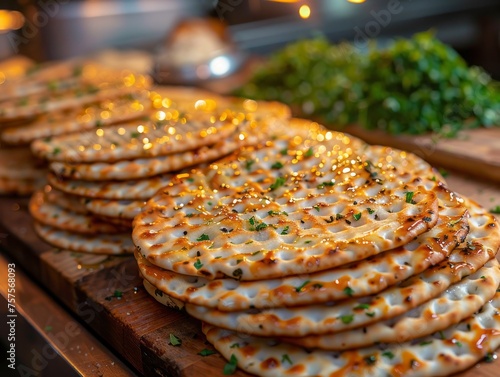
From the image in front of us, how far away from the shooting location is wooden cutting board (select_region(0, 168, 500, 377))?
1963 millimetres

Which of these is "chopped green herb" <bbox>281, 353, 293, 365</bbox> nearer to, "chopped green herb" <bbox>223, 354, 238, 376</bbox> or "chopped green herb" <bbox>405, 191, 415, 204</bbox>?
"chopped green herb" <bbox>223, 354, 238, 376</bbox>

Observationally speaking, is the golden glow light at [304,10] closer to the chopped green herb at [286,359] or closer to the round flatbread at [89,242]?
the round flatbread at [89,242]

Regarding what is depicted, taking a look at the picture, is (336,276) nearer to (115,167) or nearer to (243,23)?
(115,167)

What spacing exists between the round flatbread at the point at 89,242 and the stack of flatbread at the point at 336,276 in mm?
400

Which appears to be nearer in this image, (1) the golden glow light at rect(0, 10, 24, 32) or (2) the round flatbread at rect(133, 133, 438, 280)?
(2) the round flatbread at rect(133, 133, 438, 280)

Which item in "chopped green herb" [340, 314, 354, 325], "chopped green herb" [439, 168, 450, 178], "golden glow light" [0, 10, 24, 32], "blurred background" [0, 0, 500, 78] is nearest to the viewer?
"chopped green herb" [340, 314, 354, 325]

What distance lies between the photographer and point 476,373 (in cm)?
177

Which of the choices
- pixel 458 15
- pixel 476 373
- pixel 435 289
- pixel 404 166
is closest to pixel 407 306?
pixel 435 289

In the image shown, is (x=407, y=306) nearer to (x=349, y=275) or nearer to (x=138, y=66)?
(x=349, y=275)

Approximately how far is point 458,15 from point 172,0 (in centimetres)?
359

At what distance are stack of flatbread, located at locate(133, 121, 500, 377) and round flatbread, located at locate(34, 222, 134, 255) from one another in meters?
0.40

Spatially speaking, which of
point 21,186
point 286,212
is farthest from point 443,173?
point 21,186

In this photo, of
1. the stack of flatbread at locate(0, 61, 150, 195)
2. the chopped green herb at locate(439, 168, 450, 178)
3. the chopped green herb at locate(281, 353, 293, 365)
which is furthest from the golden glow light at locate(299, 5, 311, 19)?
the chopped green herb at locate(281, 353, 293, 365)

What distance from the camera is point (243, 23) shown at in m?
7.59
